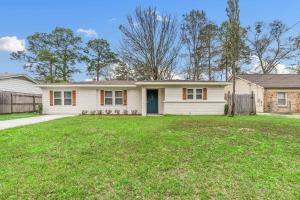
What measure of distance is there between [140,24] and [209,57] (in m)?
9.88

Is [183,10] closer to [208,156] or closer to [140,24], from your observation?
[140,24]

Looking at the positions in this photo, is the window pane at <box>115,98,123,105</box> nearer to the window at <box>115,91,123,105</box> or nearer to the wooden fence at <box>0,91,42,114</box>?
the window at <box>115,91,123,105</box>

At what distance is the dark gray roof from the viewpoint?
888 inches

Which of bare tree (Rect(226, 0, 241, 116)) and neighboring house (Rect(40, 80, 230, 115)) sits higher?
bare tree (Rect(226, 0, 241, 116))

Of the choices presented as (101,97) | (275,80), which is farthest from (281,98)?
(101,97)

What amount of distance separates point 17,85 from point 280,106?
84.5ft

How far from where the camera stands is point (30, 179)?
4246mm

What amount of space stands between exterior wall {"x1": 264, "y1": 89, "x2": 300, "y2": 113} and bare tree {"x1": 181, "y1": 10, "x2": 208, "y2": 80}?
10545 mm

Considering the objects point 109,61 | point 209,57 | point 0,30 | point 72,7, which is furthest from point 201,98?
point 0,30

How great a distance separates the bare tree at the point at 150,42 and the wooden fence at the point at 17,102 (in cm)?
1229

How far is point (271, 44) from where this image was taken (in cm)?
3400

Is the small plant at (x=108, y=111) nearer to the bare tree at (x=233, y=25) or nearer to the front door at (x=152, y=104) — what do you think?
the front door at (x=152, y=104)

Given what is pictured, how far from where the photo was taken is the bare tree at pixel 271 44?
3312 centimetres

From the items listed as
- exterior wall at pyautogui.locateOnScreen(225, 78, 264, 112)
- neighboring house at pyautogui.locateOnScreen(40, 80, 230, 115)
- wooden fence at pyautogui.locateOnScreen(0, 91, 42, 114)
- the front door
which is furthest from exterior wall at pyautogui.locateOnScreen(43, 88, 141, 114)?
exterior wall at pyautogui.locateOnScreen(225, 78, 264, 112)
